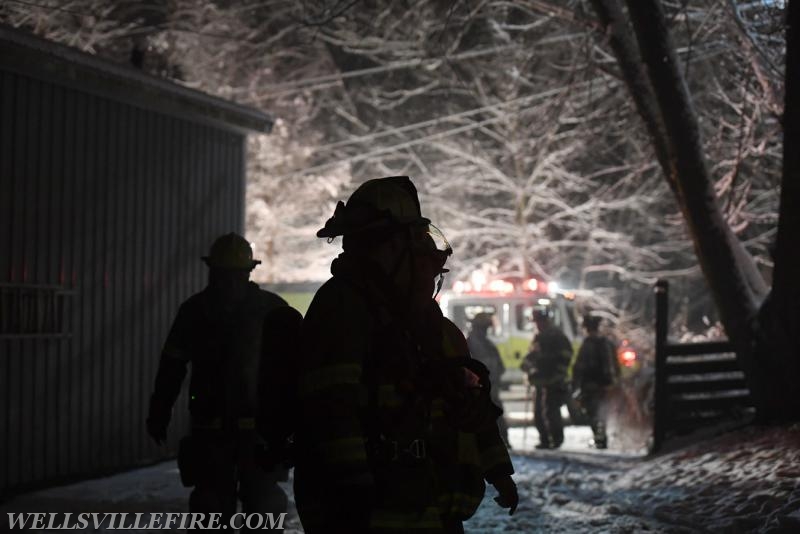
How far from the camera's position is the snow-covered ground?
22.3 feet

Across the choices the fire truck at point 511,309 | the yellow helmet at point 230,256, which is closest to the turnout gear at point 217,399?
the yellow helmet at point 230,256

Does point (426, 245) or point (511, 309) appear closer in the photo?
point (426, 245)

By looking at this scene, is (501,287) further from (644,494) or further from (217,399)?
(217,399)

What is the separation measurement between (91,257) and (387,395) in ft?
22.2

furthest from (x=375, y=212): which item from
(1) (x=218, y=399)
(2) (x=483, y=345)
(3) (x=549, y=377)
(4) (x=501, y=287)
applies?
(4) (x=501, y=287)

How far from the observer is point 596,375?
1316 cm

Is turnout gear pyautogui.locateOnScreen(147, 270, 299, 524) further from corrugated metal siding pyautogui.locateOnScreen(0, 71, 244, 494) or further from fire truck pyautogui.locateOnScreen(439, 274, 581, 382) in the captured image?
fire truck pyautogui.locateOnScreen(439, 274, 581, 382)

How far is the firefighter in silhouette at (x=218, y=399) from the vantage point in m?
5.34

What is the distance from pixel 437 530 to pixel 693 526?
4.32m

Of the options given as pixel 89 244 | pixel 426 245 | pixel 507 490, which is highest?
pixel 89 244

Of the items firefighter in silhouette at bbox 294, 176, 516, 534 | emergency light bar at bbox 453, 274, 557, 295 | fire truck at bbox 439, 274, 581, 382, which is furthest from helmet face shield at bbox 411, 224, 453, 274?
emergency light bar at bbox 453, 274, 557, 295

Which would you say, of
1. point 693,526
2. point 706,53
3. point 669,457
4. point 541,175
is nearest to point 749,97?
point 706,53

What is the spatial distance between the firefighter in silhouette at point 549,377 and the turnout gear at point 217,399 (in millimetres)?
8037

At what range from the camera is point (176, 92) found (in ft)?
32.7
